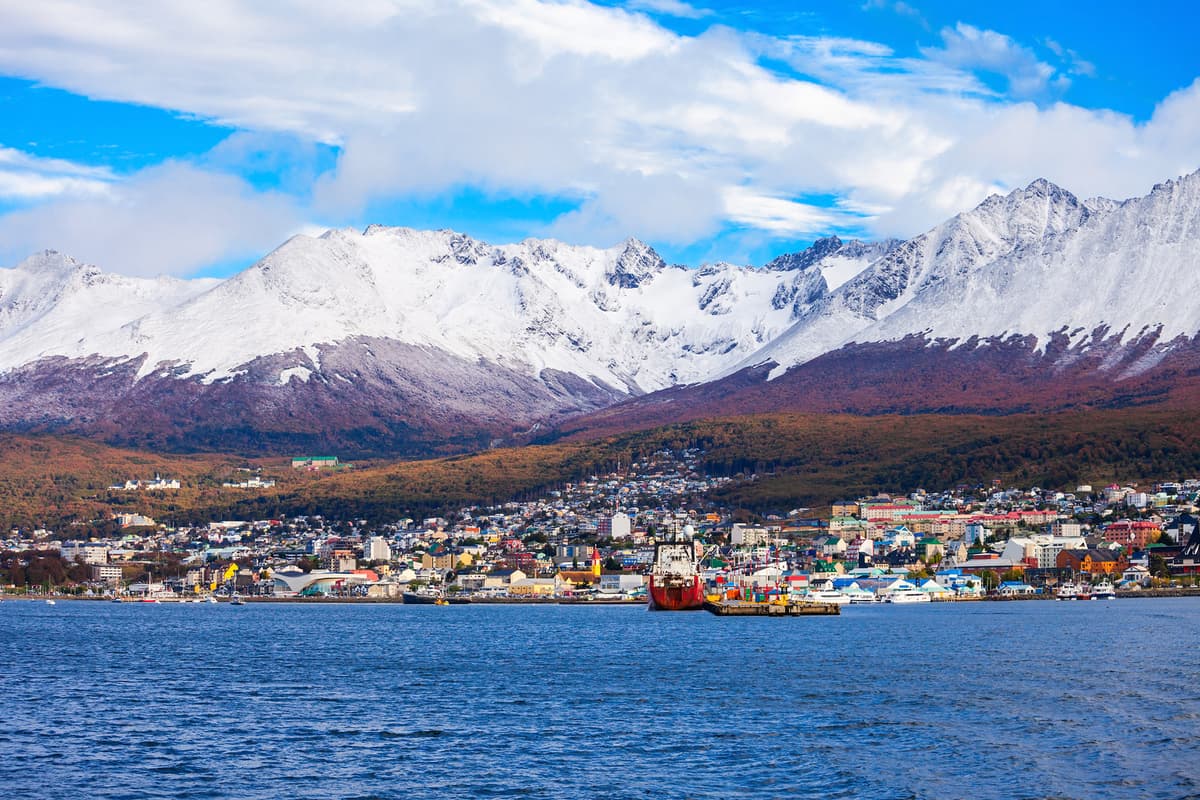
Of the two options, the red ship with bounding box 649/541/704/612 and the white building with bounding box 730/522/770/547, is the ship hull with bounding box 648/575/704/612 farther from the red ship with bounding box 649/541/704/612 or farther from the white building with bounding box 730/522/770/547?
the white building with bounding box 730/522/770/547

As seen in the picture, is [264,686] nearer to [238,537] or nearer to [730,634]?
[730,634]

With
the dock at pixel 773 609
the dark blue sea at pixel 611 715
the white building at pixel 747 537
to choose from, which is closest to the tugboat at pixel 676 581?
the dock at pixel 773 609

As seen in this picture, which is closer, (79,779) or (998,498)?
(79,779)

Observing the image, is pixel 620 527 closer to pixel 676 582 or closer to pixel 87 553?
pixel 87 553

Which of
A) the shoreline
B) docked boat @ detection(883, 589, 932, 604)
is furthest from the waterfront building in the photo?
docked boat @ detection(883, 589, 932, 604)

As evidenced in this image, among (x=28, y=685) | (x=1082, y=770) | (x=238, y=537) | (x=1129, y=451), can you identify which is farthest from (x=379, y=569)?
(x=1082, y=770)

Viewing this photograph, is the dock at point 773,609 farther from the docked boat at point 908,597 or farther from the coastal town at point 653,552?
the docked boat at point 908,597

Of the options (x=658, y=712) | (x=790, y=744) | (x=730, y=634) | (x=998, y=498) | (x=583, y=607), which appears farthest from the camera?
(x=998, y=498)
